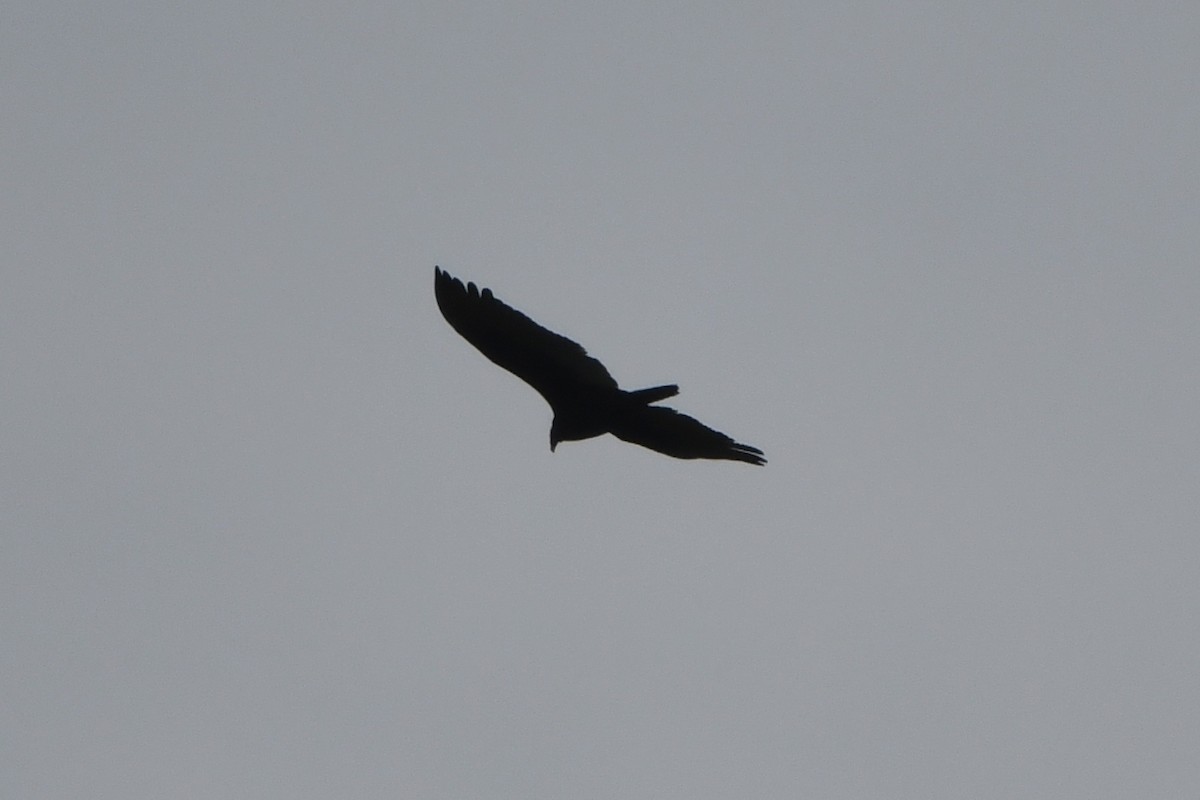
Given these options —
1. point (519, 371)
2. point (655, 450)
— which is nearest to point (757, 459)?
point (655, 450)

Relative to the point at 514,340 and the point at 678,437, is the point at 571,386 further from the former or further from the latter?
the point at 678,437

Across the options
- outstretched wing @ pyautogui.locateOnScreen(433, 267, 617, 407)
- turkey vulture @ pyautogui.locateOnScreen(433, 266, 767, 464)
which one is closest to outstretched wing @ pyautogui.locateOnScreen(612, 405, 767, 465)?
turkey vulture @ pyautogui.locateOnScreen(433, 266, 767, 464)

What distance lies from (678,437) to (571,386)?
3.47 feet

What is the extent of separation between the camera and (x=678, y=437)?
1652cm

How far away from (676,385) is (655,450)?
1476mm

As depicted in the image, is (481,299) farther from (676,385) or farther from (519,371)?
(676,385)

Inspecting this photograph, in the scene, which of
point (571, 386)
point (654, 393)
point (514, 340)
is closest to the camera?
point (654, 393)

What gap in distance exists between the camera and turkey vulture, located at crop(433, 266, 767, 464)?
15.9m

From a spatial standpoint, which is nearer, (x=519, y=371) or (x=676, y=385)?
(x=676, y=385)

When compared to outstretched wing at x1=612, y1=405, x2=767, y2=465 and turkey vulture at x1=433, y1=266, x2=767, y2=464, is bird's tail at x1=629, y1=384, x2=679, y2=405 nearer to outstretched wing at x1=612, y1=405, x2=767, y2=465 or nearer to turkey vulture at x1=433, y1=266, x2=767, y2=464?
turkey vulture at x1=433, y1=266, x2=767, y2=464

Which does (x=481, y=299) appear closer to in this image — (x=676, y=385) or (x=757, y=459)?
(x=676, y=385)

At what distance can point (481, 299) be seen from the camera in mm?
15812

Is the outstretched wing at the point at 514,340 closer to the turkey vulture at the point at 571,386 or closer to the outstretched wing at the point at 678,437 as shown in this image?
the turkey vulture at the point at 571,386

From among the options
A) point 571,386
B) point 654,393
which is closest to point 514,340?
point 571,386
